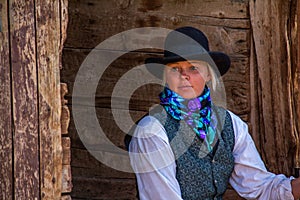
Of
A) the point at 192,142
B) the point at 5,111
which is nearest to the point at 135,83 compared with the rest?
the point at 192,142

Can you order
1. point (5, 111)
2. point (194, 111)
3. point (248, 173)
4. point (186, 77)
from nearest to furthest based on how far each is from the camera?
point (5, 111) < point (186, 77) < point (194, 111) < point (248, 173)

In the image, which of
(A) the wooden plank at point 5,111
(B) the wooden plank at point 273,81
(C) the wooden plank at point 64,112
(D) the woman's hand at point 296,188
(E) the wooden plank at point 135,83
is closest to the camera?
(A) the wooden plank at point 5,111

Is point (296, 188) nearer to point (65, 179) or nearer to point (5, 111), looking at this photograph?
point (65, 179)

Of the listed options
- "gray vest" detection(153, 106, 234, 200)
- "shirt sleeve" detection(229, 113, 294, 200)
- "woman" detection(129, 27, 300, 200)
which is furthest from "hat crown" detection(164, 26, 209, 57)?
"shirt sleeve" detection(229, 113, 294, 200)

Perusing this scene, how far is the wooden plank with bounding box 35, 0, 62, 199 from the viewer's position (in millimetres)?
3102

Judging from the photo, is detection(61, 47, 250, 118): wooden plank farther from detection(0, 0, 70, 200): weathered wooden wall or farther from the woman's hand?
detection(0, 0, 70, 200): weathered wooden wall

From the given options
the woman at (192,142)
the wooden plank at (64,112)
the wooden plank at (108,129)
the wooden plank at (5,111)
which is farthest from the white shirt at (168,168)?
the wooden plank at (108,129)

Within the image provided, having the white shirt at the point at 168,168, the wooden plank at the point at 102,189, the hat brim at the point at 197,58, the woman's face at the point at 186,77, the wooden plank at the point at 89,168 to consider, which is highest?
the hat brim at the point at 197,58

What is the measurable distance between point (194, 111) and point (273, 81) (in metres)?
0.95

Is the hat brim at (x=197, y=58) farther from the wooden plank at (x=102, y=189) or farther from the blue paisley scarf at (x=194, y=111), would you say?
the wooden plank at (x=102, y=189)

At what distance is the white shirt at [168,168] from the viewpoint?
350 centimetres

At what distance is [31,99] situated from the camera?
308cm

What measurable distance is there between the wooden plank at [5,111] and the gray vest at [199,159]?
2.99ft

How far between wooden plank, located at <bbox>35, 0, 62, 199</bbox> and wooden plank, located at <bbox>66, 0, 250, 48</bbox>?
138 cm
